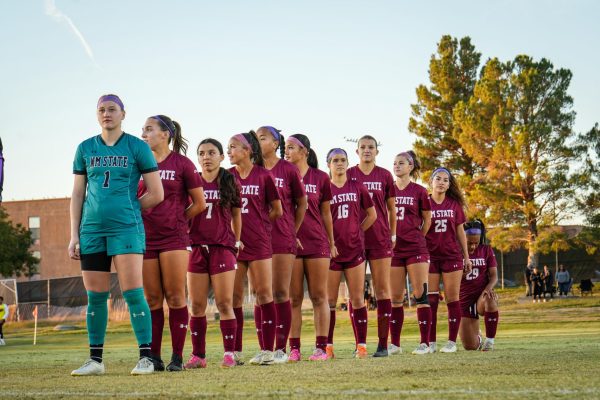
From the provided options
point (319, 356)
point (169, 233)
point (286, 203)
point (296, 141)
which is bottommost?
point (319, 356)

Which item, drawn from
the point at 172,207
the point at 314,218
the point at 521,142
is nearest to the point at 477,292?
the point at 314,218

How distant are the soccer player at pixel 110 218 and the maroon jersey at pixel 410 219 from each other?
16.3 feet

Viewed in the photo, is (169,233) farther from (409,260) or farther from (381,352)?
(409,260)

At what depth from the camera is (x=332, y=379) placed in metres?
6.34

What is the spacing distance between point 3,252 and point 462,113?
1213 inches

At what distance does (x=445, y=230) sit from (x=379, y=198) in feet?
5.10

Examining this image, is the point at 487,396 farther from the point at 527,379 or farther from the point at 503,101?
the point at 503,101

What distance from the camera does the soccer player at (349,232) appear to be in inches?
421

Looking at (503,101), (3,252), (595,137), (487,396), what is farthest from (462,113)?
(487,396)

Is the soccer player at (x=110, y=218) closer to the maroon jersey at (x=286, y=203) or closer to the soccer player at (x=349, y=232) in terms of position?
the maroon jersey at (x=286, y=203)

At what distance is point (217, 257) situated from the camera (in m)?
8.84

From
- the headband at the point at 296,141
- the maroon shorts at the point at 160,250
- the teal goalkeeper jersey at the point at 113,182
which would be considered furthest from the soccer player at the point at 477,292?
the teal goalkeeper jersey at the point at 113,182

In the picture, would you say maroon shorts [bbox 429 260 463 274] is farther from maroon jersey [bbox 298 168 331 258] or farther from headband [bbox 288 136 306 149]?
headband [bbox 288 136 306 149]

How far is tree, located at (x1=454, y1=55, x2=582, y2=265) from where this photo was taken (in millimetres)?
48562
